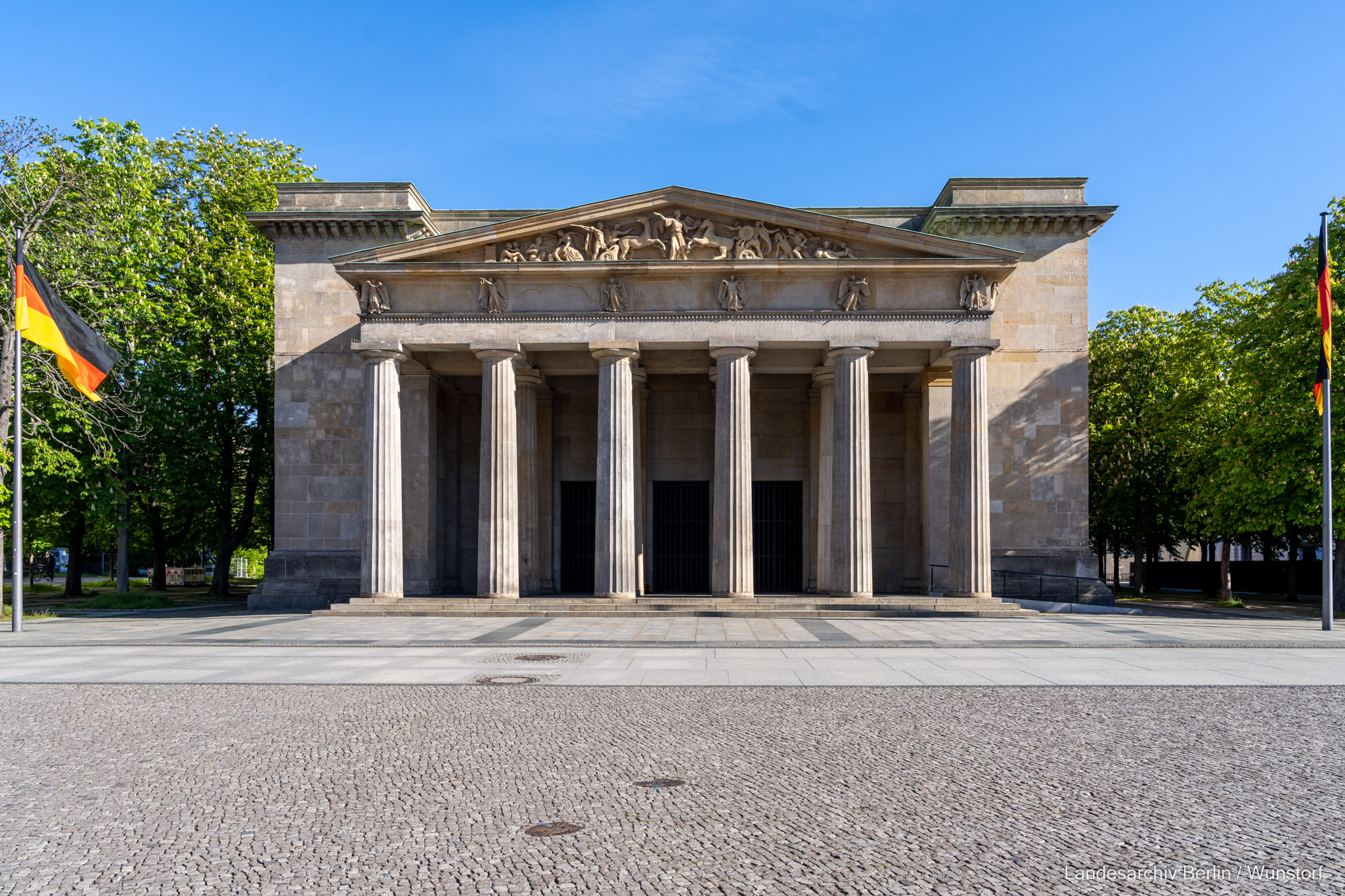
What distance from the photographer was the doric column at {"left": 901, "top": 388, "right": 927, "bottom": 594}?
112ft

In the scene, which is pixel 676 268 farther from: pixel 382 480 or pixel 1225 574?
pixel 1225 574

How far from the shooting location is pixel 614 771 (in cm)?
845

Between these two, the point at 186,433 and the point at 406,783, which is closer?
the point at 406,783

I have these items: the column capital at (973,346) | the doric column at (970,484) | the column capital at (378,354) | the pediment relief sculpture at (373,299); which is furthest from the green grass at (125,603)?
the column capital at (973,346)

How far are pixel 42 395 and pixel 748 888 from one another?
1304 inches

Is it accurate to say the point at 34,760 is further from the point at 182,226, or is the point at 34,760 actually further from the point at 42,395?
the point at 182,226

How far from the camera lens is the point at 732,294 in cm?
2830

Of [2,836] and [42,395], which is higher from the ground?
[42,395]

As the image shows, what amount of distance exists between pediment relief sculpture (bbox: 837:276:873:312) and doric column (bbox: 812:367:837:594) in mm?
2346

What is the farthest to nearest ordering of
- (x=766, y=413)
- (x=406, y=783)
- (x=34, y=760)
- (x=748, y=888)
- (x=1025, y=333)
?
(x=766, y=413) < (x=1025, y=333) < (x=34, y=760) < (x=406, y=783) < (x=748, y=888)

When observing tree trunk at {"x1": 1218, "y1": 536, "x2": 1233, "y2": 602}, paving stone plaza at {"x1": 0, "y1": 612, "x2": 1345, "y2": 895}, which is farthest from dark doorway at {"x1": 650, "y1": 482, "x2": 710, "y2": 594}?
tree trunk at {"x1": 1218, "y1": 536, "x2": 1233, "y2": 602}

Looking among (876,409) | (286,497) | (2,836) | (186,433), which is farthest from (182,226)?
(2,836)

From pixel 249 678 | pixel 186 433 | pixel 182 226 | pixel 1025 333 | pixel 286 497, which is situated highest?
pixel 182 226

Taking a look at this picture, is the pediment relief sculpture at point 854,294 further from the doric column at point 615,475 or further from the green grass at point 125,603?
the green grass at point 125,603
